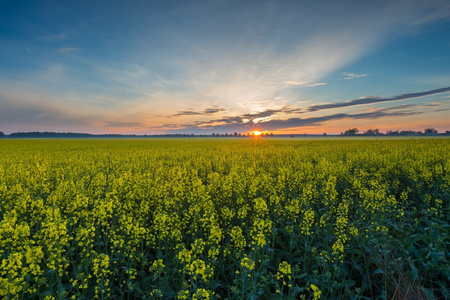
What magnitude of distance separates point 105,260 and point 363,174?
1145 centimetres

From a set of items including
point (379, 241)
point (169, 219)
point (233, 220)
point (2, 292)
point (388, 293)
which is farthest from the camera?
point (233, 220)

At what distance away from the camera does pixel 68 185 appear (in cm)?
860

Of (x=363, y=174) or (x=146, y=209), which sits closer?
(x=146, y=209)

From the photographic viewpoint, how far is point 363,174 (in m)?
11.0

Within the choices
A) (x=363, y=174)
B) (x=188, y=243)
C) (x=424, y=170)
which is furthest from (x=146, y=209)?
(x=424, y=170)

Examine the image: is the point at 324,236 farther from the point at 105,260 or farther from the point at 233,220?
the point at 105,260

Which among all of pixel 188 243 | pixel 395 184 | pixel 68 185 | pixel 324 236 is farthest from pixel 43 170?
pixel 395 184

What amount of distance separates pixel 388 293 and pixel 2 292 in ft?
22.1

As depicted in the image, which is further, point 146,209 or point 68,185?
point 68,185

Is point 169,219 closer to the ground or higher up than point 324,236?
higher up

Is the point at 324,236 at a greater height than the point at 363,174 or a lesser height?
lesser

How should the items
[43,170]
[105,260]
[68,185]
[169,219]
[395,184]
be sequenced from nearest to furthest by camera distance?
[105,260] → [169,219] → [68,185] → [395,184] → [43,170]

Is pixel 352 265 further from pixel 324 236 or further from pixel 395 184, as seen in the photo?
pixel 395 184

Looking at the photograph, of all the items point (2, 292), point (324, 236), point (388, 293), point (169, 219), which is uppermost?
point (169, 219)
